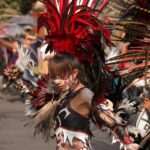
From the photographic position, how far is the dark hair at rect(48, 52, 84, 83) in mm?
4602

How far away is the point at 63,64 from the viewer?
15.1 ft

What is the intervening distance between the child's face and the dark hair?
3cm

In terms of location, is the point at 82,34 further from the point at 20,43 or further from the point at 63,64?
the point at 20,43

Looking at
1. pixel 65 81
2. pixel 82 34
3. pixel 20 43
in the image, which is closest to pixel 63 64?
pixel 65 81

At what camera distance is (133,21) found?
5012 mm

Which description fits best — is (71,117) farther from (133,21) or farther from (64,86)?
(133,21)

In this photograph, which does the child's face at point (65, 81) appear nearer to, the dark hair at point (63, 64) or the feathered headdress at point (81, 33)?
the dark hair at point (63, 64)

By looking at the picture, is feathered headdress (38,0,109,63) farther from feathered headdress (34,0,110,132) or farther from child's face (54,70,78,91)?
child's face (54,70,78,91)

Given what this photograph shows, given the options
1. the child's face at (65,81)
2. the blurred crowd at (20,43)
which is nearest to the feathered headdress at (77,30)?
the child's face at (65,81)

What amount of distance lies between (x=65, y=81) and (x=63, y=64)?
0.40 feet

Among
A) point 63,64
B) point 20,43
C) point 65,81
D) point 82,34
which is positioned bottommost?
point 20,43

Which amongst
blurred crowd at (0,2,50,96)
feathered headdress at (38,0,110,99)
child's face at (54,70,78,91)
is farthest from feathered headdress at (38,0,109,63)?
blurred crowd at (0,2,50,96)

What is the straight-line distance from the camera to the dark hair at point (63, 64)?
460 cm

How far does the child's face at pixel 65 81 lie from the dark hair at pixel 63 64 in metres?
0.03
